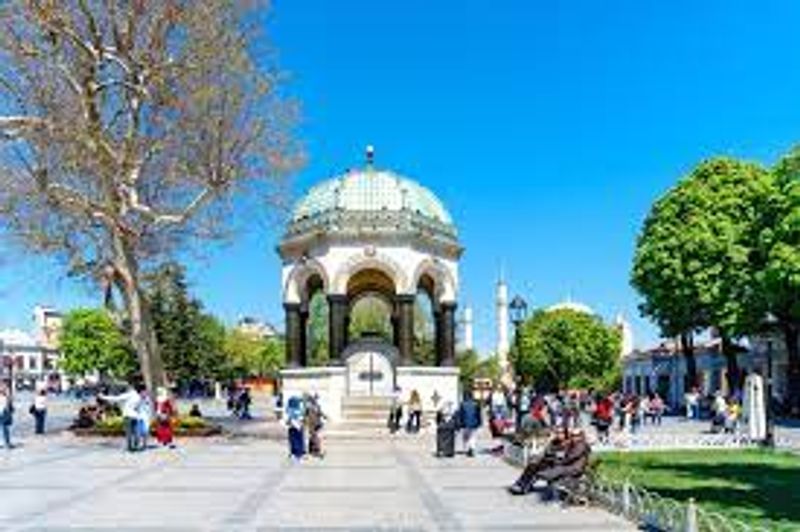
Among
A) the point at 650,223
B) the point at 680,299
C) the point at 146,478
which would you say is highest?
the point at 650,223

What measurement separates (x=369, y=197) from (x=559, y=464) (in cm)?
2392

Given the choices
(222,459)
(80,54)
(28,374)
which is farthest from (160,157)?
(28,374)

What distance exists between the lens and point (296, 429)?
2559 cm

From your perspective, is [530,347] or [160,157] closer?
[160,157]

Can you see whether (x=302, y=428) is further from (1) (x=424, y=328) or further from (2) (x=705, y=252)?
(1) (x=424, y=328)

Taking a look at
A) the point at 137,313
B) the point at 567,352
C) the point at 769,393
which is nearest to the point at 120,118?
the point at 137,313

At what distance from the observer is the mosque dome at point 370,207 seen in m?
39.2

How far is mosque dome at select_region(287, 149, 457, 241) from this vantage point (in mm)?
39250

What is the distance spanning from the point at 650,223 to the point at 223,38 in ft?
96.0

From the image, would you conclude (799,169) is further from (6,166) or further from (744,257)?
(6,166)

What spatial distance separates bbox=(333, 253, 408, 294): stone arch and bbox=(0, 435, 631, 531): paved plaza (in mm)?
11902

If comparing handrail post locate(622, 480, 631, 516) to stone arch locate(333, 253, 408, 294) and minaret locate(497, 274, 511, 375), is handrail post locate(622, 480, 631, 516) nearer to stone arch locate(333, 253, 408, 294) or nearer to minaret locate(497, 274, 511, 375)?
stone arch locate(333, 253, 408, 294)

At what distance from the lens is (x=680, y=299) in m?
52.2

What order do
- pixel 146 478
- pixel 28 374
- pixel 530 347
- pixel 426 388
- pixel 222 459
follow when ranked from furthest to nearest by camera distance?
1. pixel 28 374
2. pixel 530 347
3. pixel 426 388
4. pixel 222 459
5. pixel 146 478
